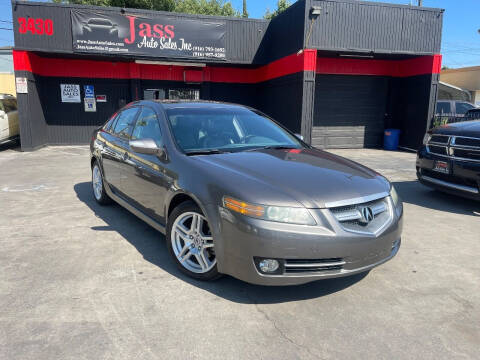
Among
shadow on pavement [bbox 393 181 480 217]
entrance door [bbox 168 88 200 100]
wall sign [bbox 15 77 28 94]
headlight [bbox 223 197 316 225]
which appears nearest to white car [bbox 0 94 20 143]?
wall sign [bbox 15 77 28 94]

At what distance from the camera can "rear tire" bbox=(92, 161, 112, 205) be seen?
547 centimetres

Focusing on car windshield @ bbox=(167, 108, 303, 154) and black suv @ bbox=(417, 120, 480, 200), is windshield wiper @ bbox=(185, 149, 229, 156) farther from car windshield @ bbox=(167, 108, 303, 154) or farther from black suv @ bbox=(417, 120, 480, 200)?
black suv @ bbox=(417, 120, 480, 200)

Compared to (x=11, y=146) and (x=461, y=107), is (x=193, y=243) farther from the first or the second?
(x=461, y=107)

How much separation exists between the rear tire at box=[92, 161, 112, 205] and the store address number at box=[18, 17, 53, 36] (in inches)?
336

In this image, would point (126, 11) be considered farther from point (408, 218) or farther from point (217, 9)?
point (217, 9)

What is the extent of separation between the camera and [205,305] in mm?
2891

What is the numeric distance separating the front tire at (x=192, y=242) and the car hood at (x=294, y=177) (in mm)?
455

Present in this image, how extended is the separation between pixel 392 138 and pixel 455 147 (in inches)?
340

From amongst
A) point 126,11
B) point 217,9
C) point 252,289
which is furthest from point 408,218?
point 217,9

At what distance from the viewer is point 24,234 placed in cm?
449

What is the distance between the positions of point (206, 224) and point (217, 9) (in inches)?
1417

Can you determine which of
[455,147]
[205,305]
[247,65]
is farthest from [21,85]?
[455,147]

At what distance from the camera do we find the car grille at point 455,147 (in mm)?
5430

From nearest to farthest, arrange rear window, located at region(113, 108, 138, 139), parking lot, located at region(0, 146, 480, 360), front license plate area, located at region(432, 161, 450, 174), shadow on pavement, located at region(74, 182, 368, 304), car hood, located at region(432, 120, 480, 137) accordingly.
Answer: parking lot, located at region(0, 146, 480, 360)
shadow on pavement, located at region(74, 182, 368, 304)
rear window, located at region(113, 108, 138, 139)
car hood, located at region(432, 120, 480, 137)
front license plate area, located at region(432, 161, 450, 174)
